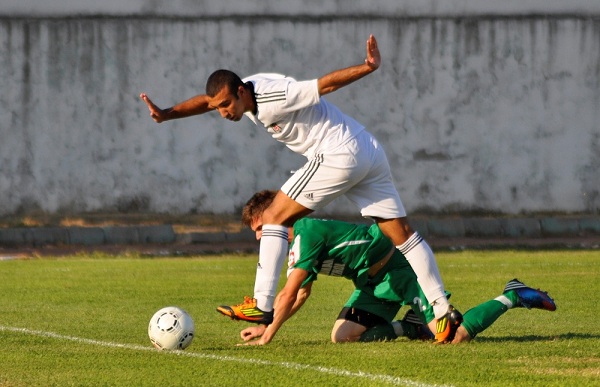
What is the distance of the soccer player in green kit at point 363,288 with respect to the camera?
31.5 feet

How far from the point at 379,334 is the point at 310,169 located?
1.62 meters

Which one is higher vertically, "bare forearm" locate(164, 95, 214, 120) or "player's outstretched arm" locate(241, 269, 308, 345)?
"bare forearm" locate(164, 95, 214, 120)

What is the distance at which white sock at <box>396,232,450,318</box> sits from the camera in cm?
967

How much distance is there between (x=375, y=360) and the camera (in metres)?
8.77

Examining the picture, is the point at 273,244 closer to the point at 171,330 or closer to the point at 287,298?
the point at 287,298

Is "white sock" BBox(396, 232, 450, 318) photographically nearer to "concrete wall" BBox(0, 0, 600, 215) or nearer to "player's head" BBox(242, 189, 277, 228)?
"player's head" BBox(242, 189, 277, 228)

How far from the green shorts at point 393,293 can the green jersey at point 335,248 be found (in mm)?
150

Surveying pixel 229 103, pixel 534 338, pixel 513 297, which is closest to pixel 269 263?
pixel 229 103

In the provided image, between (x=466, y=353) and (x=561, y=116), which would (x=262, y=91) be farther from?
(x=561, y=116)

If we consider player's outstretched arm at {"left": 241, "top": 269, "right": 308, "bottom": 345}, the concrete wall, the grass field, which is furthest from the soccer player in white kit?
the concrete wall

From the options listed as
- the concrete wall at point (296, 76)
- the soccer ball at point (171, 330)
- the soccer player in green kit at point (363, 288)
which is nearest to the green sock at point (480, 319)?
the soccer player in green kit at point (363, 288)

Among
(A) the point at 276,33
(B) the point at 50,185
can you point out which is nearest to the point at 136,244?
(B) the point at 50,185

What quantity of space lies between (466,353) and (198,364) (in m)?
1.86

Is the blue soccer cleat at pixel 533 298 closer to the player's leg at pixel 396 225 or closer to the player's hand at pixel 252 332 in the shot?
the player's leg at pixel 396 225
